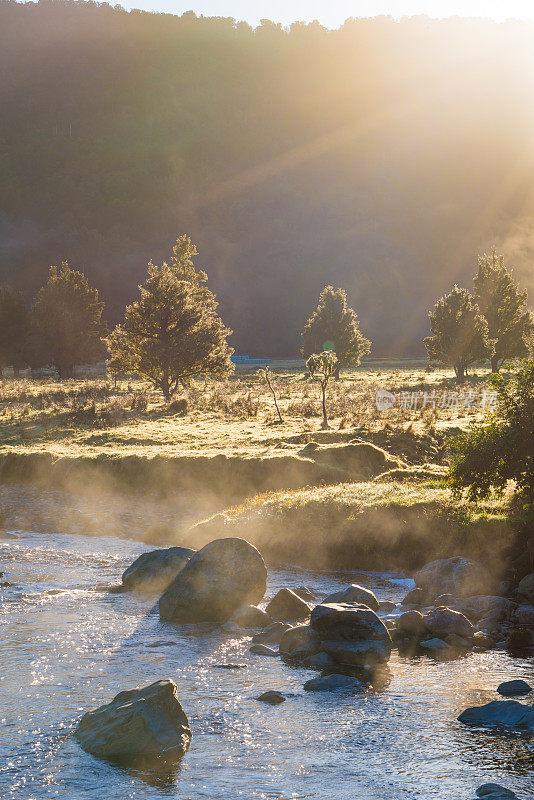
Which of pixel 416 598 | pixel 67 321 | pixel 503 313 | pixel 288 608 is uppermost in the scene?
pixel 67 321

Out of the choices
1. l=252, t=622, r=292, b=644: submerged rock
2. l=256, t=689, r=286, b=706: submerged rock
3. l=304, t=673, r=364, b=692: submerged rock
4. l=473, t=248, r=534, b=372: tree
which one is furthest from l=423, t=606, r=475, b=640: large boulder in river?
l=473, t=248, r=534, b=372: tree

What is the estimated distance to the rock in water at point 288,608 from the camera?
17500 millimetres

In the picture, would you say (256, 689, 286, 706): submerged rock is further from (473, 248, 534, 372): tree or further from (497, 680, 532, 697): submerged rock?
(473, 248, 534, 372): tree

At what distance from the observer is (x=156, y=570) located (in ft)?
65.3

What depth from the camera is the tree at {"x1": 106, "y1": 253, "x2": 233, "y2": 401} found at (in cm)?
5756

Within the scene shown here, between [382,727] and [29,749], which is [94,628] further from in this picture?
[382,727]

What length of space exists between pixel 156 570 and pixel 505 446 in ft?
33.3

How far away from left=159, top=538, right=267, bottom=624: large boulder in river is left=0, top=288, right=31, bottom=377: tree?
257 feet

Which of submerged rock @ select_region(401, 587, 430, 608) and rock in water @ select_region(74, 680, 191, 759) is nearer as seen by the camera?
rock in water @ select_region(74, 680, 191, 759)

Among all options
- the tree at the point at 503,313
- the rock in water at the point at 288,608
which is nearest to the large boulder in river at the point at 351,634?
the rock in water at the point at 288,608

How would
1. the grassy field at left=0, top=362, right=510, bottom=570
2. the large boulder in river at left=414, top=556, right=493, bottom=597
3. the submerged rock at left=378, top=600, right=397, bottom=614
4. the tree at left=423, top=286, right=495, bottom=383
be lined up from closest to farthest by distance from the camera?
the submerged rock at left=378, top=600, right=397, bottom=614, the large boulder in river at left=414, top=556, right=493, bottom=597, the grassy field at left=0, top=362, right=510, bottom=570, the tree at left=423, top=286, right=495, bottom=383

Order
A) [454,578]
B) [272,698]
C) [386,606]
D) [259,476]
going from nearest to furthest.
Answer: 1. [272,698]
2. [386,606]
3. [454,578]
4. [259,476]

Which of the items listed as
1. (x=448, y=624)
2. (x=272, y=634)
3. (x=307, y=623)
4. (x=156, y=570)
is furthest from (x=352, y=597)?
(x=156, y=570)

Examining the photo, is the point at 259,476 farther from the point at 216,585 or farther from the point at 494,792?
the point at 494,792
